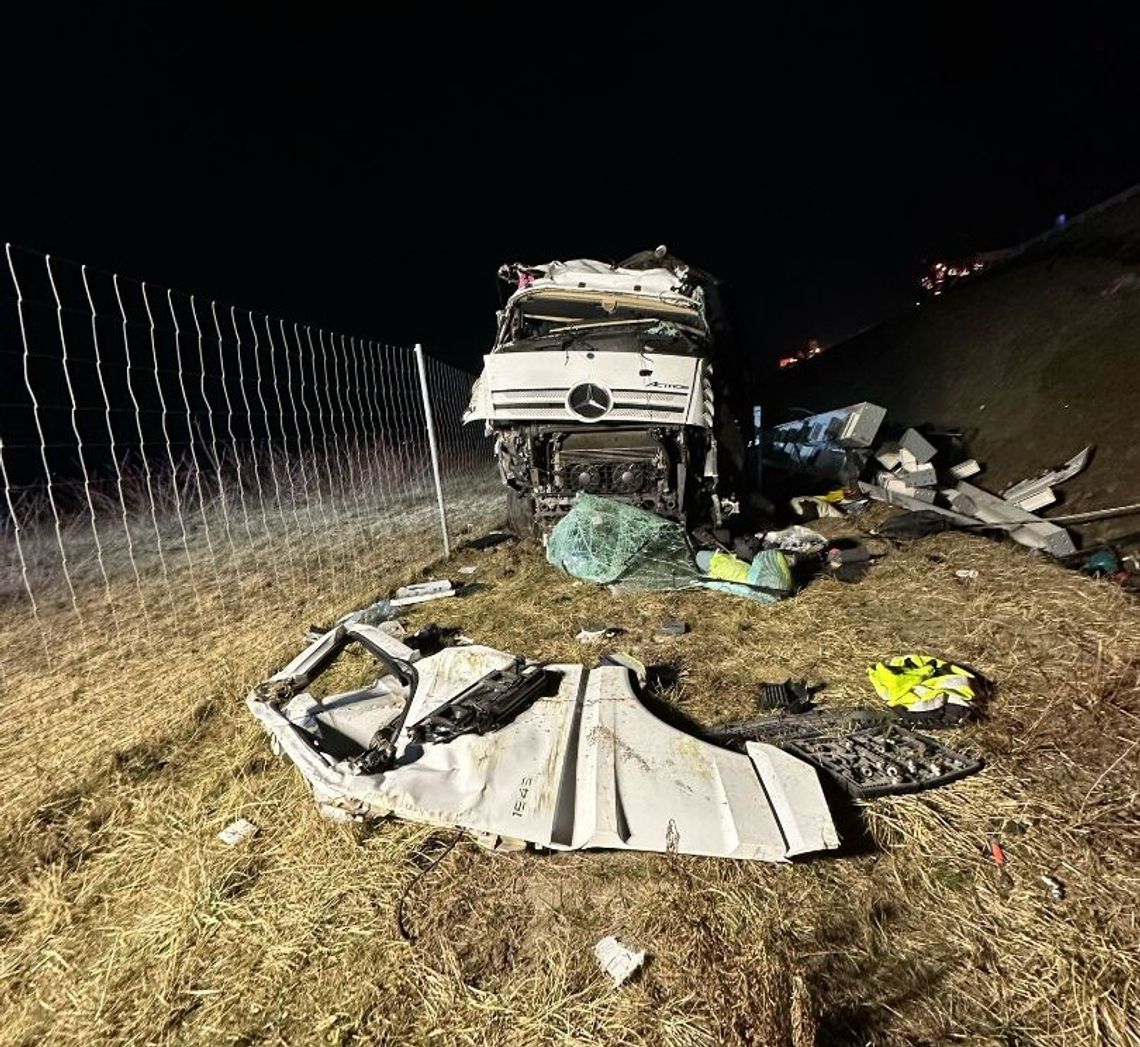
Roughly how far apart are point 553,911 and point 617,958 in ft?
0.75

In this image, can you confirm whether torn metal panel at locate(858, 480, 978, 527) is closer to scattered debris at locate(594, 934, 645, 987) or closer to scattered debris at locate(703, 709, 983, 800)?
scattered debris at locate(703, 709, 983, 800)

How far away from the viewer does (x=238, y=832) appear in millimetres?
1868

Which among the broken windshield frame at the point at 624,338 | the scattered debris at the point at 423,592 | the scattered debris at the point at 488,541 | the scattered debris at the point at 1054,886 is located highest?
the broken windshield frame at the point at 624,338

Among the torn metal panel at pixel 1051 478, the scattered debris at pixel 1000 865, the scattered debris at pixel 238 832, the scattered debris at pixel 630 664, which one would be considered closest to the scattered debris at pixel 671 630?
the scattered debris at pixel 630 664

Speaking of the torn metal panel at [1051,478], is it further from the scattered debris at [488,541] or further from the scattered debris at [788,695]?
the scattered debris at [488,541]

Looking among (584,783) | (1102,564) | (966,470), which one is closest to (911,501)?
(966,470)

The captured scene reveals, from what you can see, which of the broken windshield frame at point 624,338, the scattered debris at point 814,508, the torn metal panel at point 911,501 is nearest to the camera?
the broken windshield frame at point 624,338

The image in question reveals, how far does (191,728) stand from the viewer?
251 centimetres

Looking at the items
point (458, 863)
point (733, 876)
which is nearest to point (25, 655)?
point (458, 863)

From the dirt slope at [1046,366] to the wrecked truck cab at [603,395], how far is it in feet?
12.0

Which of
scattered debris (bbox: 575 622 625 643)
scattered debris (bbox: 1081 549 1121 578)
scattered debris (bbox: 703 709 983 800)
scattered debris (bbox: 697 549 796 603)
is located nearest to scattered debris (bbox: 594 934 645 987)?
scattered debris (bbox: 703 709 983 800)

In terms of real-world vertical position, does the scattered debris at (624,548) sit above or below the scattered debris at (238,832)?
above

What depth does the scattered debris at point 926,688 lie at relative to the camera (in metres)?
2.27

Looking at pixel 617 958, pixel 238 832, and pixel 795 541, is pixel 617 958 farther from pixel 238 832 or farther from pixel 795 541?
pixel 795 541
